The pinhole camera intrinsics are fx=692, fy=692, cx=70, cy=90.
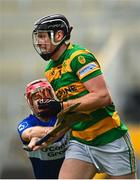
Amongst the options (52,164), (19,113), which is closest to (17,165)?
(19,113)

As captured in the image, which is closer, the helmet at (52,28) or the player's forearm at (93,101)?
the player's forearm at (93,101)

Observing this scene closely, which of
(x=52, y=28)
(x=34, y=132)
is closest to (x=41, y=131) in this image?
(x=34, y=132)

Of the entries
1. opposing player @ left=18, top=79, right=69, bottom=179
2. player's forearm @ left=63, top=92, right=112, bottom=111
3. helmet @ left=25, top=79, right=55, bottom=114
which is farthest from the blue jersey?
A: player's forearm @ left=63, top=92, right=112, bottom=111

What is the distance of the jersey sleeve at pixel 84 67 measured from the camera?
3.74m

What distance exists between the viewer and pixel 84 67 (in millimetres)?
3746

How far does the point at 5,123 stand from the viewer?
33.6ft

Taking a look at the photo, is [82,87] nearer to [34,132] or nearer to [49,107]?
[49,107]

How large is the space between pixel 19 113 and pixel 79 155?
19.6 ft

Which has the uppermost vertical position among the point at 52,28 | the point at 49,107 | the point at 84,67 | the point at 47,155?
the point at 52,28

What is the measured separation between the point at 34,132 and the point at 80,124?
10.4 inches

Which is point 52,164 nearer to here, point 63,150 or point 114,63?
point 63,150

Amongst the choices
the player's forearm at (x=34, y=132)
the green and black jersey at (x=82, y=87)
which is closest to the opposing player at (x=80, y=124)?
the green and black jersey at (x=82, y=87)

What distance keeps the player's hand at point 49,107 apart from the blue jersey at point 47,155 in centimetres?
15

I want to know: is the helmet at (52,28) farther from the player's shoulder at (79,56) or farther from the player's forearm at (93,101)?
the player's forearm at (93,101)
